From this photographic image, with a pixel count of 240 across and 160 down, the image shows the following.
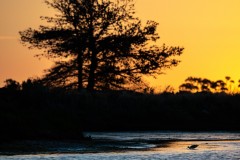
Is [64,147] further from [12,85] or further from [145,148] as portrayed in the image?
[12,85]

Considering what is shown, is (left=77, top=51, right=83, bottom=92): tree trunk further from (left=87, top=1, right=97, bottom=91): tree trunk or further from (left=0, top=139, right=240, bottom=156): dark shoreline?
(left=0, top=139, right=240, bottom=156): dark shoreline

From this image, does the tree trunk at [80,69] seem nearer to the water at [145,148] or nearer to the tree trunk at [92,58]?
the tree trunk at [92,58]

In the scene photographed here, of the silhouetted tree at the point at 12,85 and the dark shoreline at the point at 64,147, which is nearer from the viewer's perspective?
the dark shoreline at the point at 64,147

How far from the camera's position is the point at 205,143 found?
37.2m

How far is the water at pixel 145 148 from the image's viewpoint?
29.3m

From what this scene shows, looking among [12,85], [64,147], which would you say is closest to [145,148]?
[64,147]

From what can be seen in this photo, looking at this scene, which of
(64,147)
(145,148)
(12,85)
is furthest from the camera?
(12,85)

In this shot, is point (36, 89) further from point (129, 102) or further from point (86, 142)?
point (86, 142)

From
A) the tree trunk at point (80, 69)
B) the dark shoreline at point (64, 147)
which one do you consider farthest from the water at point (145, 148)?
the tree trunk at point (80, 69)

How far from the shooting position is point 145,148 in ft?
109

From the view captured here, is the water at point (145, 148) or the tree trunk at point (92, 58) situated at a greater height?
the tree trunk at point (92, 58)

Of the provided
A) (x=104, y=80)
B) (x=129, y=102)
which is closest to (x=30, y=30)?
(x=104, y=80)

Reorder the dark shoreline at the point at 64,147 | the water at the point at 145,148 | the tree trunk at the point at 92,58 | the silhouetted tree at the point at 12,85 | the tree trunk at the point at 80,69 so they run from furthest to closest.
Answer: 1. the tree trunk at the point at 80,69
2. the tree trunk at the point at 92,58
3. the silhouetted tree at the point at 12,85
4. the dark shoreline at the point at 64,147
5. the water at the point at 145,148

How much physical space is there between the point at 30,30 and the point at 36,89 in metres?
10.6
